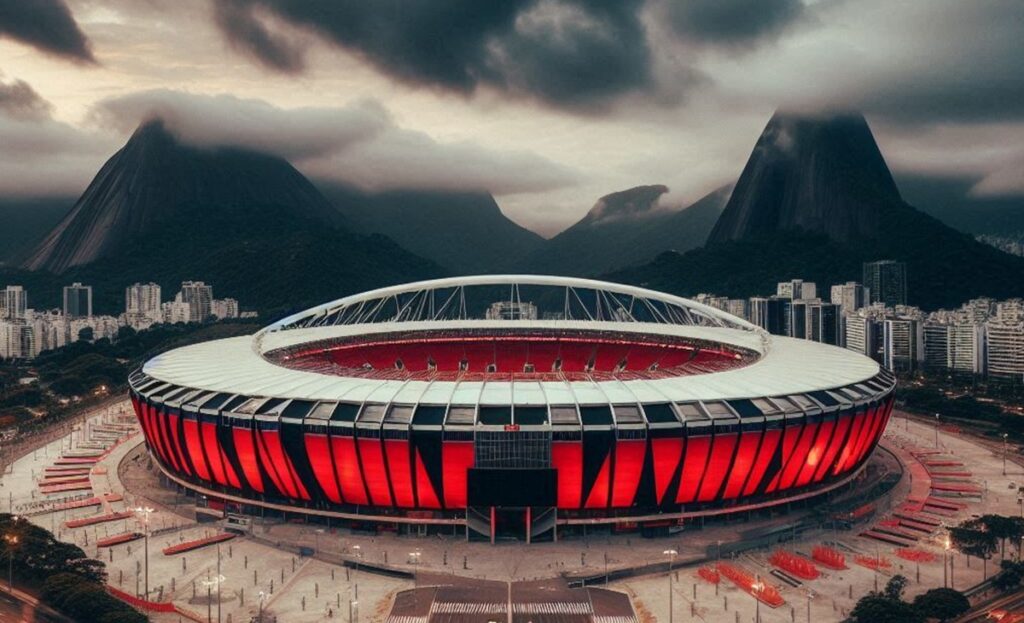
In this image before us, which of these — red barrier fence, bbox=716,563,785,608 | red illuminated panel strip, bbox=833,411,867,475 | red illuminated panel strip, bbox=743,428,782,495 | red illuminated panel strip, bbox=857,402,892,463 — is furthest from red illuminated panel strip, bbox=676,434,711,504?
red illuminated panel strip, bbox=857,402,892,463

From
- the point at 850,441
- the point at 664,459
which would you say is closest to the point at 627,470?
the point at 664,459

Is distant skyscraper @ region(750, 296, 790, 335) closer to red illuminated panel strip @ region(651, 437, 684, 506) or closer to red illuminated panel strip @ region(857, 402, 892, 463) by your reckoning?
red illuminated panel strip @ region(857, 402, 892, 463)

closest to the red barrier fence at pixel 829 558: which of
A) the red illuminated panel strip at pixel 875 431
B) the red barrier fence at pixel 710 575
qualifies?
the red barrier fence at pixel 710 575

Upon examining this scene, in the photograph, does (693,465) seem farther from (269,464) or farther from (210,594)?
(210,594)

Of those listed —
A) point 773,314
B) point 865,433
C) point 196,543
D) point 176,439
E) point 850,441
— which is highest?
point 773,314

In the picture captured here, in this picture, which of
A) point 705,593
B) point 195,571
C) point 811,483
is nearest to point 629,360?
point 811,483

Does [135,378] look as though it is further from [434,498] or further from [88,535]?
[434,498]

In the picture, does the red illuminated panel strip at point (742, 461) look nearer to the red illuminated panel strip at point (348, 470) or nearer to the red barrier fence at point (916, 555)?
the red barrier fence at point (916, 555)
